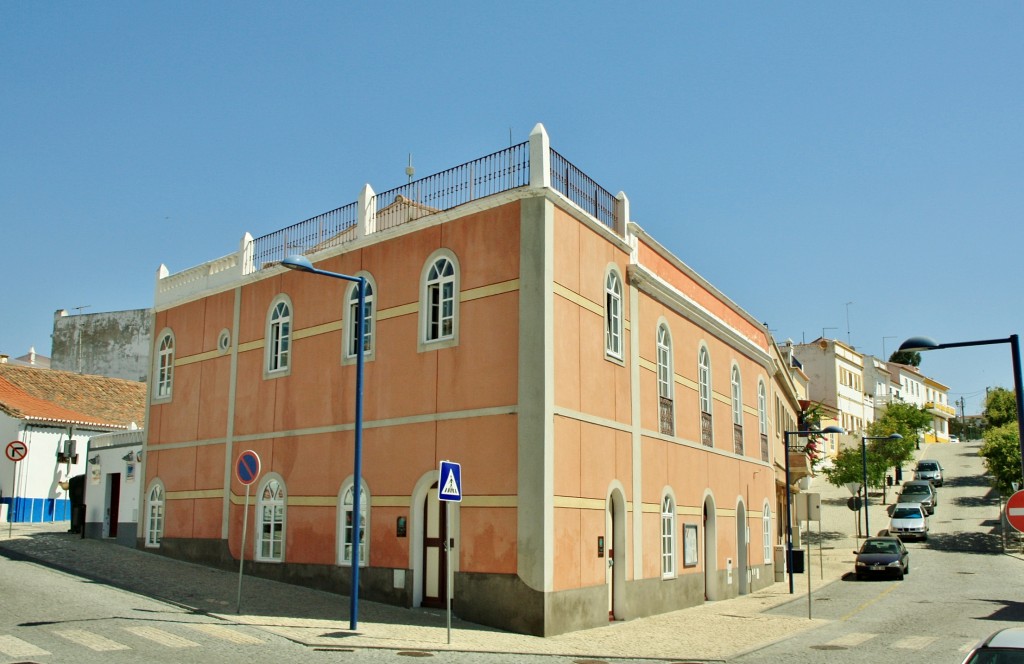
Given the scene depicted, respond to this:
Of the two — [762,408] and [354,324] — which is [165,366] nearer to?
[354,324]

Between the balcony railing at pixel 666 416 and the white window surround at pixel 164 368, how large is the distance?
13.9 m

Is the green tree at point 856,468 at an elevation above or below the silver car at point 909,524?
above

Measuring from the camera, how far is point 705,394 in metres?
25.9

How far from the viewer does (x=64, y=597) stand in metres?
15.9

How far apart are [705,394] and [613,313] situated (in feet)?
23.6

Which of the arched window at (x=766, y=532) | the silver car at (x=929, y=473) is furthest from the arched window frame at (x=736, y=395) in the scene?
the silver car at (x=929, y=473)

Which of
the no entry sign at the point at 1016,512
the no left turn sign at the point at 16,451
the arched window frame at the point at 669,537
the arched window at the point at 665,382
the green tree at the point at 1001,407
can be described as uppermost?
the green tree at the point at 1001,407

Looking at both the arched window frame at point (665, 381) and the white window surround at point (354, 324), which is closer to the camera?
the white window surround at point (354, 324)

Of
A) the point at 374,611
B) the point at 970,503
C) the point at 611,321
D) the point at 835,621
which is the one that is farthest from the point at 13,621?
the point at 970,503

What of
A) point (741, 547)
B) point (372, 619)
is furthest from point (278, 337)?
point (741, 547)

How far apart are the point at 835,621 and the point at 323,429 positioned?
1222 centimetres

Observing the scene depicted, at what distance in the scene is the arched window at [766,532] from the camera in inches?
1203

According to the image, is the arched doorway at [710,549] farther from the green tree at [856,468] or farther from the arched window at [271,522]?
the green tree at [856,468]

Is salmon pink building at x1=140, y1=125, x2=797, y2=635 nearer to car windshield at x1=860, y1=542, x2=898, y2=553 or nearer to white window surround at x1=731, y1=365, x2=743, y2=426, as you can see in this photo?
white window surround at x1=731, y1=365, x2=743, y2=426
